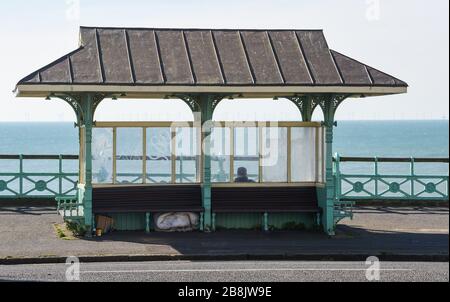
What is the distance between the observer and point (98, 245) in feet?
66.4

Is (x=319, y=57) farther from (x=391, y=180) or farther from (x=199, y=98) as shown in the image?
(x=391, y=180)

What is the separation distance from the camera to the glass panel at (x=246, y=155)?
76.0ft

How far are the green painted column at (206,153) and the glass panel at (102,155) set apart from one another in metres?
2.15

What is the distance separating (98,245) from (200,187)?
3509 millimetres

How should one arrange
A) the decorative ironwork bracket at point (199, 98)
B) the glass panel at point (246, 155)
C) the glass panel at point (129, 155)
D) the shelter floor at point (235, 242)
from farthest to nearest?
the glass panel at point (246, 155)
the glass panel at point (129, 155)
the decorative ironwork bracket at point (199, 98)
the shelter floor at point (235, 242)

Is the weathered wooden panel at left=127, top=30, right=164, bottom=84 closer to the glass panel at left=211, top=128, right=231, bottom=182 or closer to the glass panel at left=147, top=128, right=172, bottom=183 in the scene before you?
the glass panel at left=147, top=128, right=172, bottom=183

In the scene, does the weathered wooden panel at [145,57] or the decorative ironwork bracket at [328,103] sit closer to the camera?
the weathered wooden panel at [145,57]

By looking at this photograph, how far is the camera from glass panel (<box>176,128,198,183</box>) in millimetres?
23031

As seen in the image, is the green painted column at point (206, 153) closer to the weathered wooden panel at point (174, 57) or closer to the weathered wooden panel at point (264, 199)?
the weathered wooden panel at point (264, 199)

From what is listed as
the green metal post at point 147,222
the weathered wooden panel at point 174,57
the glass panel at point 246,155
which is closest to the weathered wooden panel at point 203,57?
the weathered wooden panel at point 174,57

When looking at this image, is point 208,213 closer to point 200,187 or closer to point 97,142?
point 200,187

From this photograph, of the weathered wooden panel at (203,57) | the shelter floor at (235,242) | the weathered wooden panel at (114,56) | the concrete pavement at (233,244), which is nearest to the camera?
the concrete pavement at (233,244)

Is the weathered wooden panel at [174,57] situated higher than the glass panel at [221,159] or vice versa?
the weathered wooden panel at [174,57]
